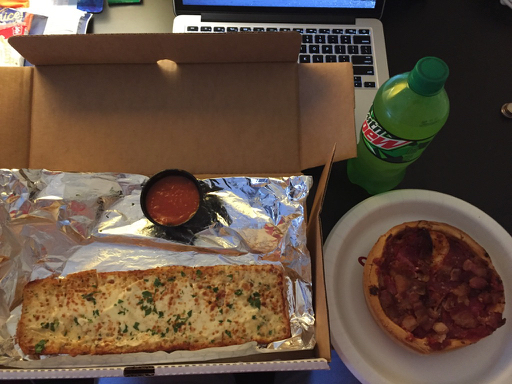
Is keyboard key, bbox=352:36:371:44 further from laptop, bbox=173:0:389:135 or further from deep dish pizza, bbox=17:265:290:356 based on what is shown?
deep dish pizza, bbox=17:265:290:356

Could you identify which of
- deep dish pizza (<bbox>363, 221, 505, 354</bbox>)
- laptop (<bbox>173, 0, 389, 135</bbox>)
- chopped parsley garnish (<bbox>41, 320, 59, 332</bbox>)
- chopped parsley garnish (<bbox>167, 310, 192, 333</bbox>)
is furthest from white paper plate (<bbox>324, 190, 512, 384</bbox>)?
chopped parsley garnish (<bbox>41, 320, 59, 332</bbox>)

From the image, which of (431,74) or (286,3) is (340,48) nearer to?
(286,3)

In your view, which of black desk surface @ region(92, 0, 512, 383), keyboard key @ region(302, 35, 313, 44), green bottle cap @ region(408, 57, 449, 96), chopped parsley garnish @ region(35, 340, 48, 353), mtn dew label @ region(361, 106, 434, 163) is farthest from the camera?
keyboard key @ region(302, 35, 313, 44)

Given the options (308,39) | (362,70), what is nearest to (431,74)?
(362,70)

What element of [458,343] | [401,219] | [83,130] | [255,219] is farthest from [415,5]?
[83,130]

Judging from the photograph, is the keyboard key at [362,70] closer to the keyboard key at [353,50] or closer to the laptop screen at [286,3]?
the keyboard key at [353,50]

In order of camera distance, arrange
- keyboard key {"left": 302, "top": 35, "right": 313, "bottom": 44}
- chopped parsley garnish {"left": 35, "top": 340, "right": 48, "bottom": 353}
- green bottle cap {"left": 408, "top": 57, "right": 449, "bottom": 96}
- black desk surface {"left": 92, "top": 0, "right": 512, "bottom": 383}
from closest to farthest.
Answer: green bottle cap {"left": 408, "top": 57, "right": 449, "bottom": 96}
chopped parsley garnish {"left": 35, "top": 340, "right": 48, "bottom": 353}
black desk surface {"left": 92, "top": 0, "right": 512, "bottom": 383}
keyboard key {"left": 302, "top": 35, "right": 313, "bottom": 44}

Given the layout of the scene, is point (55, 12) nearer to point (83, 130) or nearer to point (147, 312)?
point (83, 130)

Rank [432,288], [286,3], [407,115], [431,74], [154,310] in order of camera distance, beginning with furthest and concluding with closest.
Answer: [286,3]
[154,310]
[432,288]
[407,115]
[431,74]
